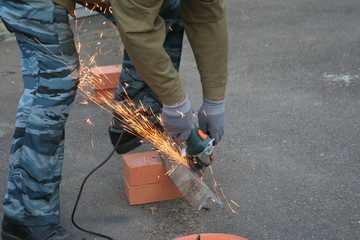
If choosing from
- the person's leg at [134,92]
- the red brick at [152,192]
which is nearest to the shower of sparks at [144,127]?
the person's leg at [134,92]

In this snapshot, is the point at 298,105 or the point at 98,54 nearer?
the point at 298,105

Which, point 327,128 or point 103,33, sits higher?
point 327,128

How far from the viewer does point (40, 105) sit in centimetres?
305

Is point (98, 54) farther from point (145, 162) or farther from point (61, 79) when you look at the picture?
point (61, 79)

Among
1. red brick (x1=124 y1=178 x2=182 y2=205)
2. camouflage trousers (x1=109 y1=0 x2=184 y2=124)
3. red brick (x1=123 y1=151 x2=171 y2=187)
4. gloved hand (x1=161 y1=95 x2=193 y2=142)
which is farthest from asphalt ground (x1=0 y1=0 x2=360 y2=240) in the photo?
gloved hand (x1=161 y1=95 x2=193 y2=142)

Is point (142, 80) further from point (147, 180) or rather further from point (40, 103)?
point (40, 103)

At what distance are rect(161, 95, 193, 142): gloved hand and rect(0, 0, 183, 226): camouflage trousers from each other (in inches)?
19.1

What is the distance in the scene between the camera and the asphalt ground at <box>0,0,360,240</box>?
3.52 meters

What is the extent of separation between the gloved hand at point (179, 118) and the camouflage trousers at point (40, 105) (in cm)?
49

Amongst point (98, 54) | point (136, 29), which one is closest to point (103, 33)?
point (98, 54)

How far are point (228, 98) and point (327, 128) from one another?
970 millimetres

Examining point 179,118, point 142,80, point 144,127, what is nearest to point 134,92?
point 142,80

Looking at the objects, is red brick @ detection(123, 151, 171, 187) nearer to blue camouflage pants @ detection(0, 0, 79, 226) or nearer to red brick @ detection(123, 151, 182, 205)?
red brick @ detection(123, 151, 182, 205)

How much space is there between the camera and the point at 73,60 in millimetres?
3113
